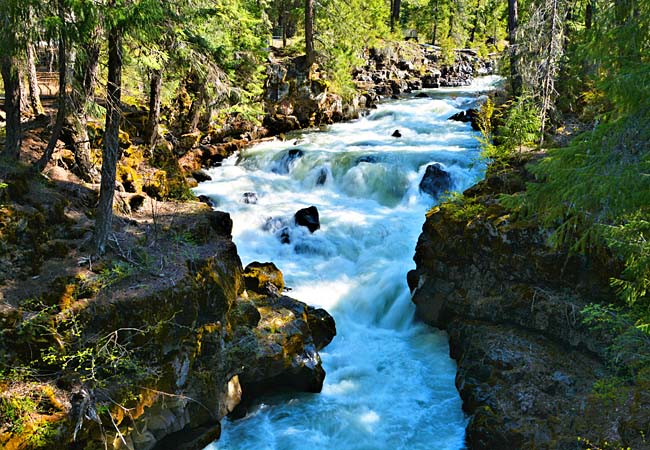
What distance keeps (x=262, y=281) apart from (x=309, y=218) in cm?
432

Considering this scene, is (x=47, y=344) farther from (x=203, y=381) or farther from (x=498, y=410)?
(x=498, y=410)

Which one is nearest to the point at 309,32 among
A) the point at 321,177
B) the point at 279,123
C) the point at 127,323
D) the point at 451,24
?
the point at 279,123

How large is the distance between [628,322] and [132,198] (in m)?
10.1

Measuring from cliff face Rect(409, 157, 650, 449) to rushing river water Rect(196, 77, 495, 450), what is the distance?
777 mm

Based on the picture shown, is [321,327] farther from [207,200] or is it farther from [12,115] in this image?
[12,115]

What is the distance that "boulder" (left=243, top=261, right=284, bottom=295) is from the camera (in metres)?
11.0

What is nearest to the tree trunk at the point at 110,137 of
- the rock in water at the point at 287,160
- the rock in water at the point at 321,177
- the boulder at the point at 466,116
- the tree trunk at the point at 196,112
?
the rock in water at the point at 321,177

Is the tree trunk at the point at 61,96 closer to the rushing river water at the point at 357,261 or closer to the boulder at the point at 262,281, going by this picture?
the boulder at the point at 262,281

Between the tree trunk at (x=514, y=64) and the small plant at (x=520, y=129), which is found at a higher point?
the tree trunk at (x=514, y=64)

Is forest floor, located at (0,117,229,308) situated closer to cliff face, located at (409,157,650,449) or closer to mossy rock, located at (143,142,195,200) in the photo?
mossy rock, located at (143,142,195,200)

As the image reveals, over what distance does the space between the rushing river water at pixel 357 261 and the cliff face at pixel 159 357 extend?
829mm

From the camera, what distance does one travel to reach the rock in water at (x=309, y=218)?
1495cm

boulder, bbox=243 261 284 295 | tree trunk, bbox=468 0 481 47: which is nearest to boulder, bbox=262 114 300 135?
boulder, bbox=243 261 284 295

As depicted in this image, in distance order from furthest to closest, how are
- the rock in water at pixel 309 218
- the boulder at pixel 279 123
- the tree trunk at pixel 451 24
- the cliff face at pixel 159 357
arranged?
1. the tree trunk at pixel 451 24
2. the boulder at pixel 279 123
3. the rock in water at pixel 309 218
4. the cliff face at pixel 159 357
